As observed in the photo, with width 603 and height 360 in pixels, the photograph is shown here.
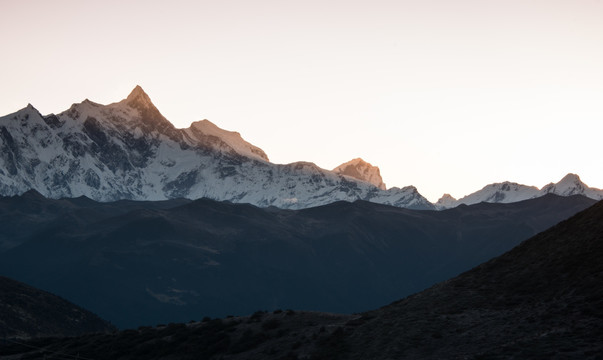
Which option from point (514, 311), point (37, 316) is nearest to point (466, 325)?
point (514, 311)

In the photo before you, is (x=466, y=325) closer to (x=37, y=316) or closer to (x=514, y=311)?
(x=514, y=311)

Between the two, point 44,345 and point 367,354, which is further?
point 44,345

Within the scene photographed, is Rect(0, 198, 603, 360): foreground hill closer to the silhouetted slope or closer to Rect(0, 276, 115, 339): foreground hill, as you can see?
the silhouetted slope

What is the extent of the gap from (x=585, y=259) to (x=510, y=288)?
20.5ft

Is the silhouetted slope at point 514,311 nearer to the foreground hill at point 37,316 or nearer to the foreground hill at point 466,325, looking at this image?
the foreground hill at point 466,325

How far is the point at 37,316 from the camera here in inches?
5635

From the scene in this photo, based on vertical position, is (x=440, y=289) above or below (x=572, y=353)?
above

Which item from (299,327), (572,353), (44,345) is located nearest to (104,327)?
(44,345)

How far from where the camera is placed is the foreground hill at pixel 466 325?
59.4 meters

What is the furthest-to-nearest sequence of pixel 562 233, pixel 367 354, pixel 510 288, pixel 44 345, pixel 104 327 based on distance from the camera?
pixel 104 327 < pixel 44 345 < pixel 562 233 < pixel 510 288 < pixel 367 354

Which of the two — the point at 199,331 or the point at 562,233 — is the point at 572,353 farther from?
the point at 199,331

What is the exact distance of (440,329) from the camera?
2596 inches

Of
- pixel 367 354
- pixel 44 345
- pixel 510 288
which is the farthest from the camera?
pixel 44 345

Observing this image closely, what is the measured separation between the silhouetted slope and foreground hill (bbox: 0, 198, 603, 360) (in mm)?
85
